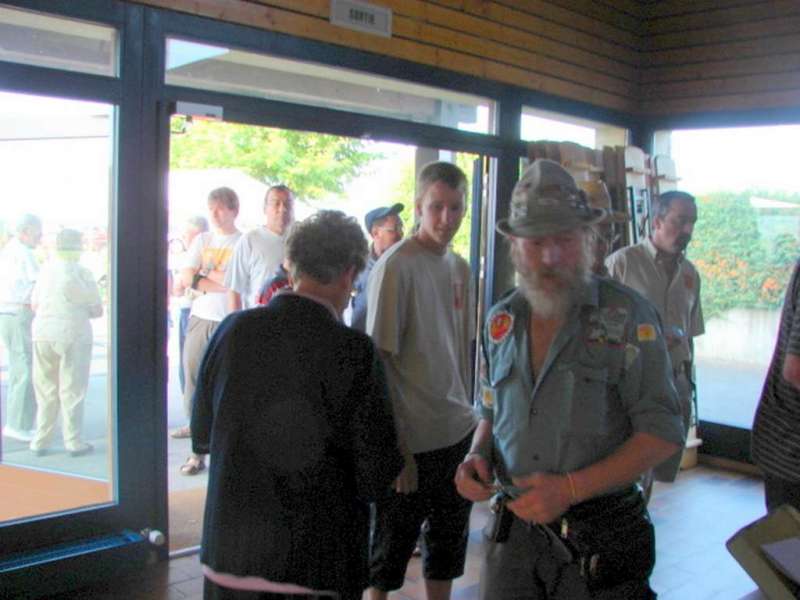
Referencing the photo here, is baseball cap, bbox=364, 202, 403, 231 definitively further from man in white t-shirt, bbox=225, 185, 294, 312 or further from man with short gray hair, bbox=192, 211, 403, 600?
man with short gray hair, bbox=192, 211, 403, 600

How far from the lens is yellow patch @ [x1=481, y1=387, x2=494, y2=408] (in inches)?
73.1

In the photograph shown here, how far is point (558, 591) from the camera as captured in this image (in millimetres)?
1633

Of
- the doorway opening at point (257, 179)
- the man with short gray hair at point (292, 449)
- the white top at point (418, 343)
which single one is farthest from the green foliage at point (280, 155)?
the man with short gray hair at point (292, 449)

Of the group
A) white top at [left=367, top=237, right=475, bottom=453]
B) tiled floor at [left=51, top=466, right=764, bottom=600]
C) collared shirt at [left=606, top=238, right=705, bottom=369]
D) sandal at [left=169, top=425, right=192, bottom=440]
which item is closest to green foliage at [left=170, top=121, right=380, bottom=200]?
collared shirt at [left=606, top=238, right=705, bottom=369]

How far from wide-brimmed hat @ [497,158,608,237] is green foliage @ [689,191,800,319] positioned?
413 cm

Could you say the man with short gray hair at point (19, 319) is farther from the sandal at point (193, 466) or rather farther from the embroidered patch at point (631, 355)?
the embroidered patch at point (631, 355)

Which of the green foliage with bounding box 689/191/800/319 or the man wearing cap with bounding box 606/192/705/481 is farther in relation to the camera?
the green foliage with bounding box 689/191/800/319

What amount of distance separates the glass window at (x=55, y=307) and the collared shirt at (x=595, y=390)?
2.19 meters

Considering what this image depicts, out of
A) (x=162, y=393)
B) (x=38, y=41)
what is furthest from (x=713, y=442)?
(x=38, y=41)

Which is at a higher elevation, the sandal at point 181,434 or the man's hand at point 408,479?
the man's hand at point 408,479

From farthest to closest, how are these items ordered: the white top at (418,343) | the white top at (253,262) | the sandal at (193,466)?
1. the sandal at (193,466)
2. the white top at (253,262)
3. the white top at (418,343)

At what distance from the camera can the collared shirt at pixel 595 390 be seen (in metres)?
1.58

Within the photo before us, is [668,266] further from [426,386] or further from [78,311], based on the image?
[78,311]

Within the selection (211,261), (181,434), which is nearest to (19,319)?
(211,261)
